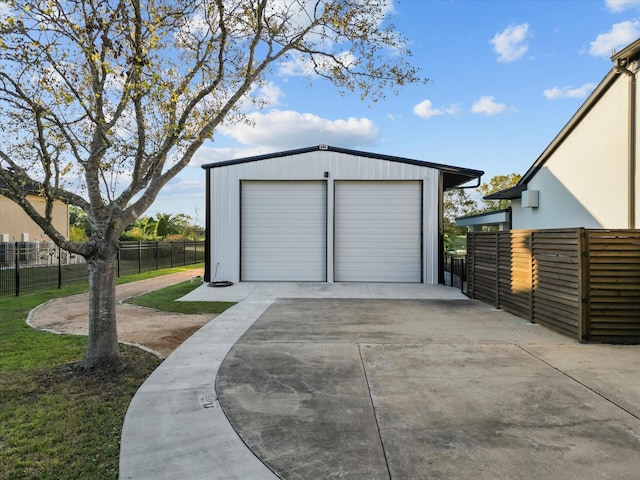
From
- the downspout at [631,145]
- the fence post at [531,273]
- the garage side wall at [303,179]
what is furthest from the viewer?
the garage side wall at [303,179]

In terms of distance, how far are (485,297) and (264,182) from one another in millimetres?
7842

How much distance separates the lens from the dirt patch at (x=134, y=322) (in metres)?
6.24

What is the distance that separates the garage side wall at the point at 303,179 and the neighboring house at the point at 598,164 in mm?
3305

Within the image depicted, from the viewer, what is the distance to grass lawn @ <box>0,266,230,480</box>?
9.00 feet

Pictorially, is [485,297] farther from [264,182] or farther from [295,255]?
[264,182]

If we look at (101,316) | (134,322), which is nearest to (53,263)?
(134,322)

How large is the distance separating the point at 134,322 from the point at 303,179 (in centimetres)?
723

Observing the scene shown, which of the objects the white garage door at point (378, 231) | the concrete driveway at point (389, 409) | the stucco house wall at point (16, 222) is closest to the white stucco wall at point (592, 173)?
the white garage door at point (378, 231)

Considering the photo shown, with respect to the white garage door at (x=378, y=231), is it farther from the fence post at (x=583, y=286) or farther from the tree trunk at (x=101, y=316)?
the tree trunk at (x=101, y=316)

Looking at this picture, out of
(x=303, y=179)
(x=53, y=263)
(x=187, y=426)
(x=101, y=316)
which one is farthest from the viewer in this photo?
(x=53, y=263)

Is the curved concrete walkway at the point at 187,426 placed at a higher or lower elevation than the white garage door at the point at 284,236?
lower

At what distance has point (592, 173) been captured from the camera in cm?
928

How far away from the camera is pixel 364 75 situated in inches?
254

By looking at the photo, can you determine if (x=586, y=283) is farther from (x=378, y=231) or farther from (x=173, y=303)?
(x=173, y=303)
